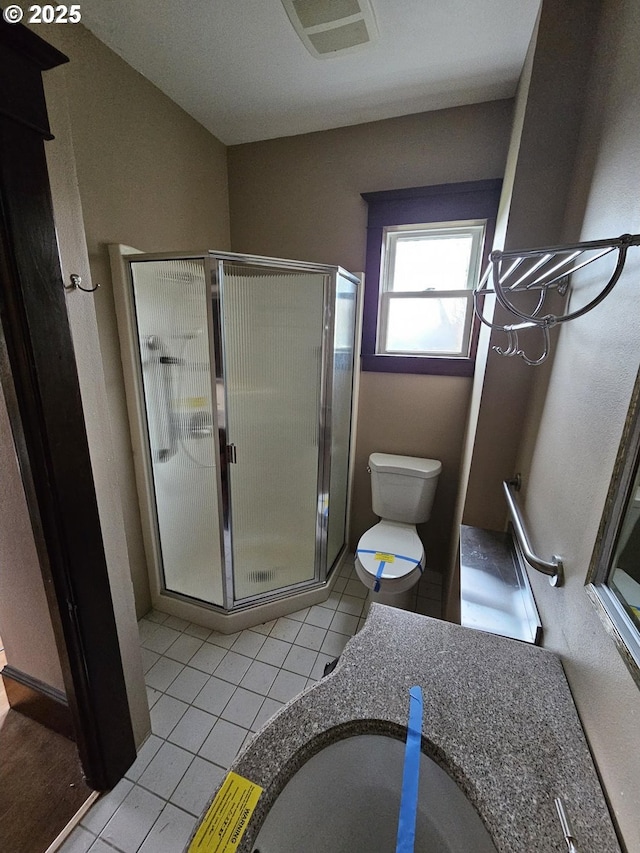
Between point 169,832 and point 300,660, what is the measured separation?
723 mm

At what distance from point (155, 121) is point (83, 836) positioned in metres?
2.78

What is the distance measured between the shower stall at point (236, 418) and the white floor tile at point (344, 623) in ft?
0.58

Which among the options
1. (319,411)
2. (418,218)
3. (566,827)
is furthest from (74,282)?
(418,218)

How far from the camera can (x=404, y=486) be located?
208cm

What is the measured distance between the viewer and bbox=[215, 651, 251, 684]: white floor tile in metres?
1.64

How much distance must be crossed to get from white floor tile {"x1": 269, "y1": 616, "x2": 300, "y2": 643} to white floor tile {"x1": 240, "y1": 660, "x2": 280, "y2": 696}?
0.17 metres

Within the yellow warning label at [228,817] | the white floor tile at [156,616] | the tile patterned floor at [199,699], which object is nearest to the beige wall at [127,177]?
the white floor tile at [156,616]

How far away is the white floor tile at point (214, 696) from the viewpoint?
1511 mm

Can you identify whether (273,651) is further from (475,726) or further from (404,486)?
(475,726)

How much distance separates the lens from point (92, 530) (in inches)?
43.4

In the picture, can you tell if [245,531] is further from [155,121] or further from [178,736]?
[155,121]

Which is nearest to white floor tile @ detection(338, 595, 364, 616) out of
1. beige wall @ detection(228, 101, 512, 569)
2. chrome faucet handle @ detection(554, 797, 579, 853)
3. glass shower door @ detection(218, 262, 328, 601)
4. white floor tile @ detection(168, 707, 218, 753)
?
glass shower door @ detection(218, 262, 328, 601)

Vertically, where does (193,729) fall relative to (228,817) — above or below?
below

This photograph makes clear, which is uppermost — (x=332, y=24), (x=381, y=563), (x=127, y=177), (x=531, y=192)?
(x=332, y=24)
